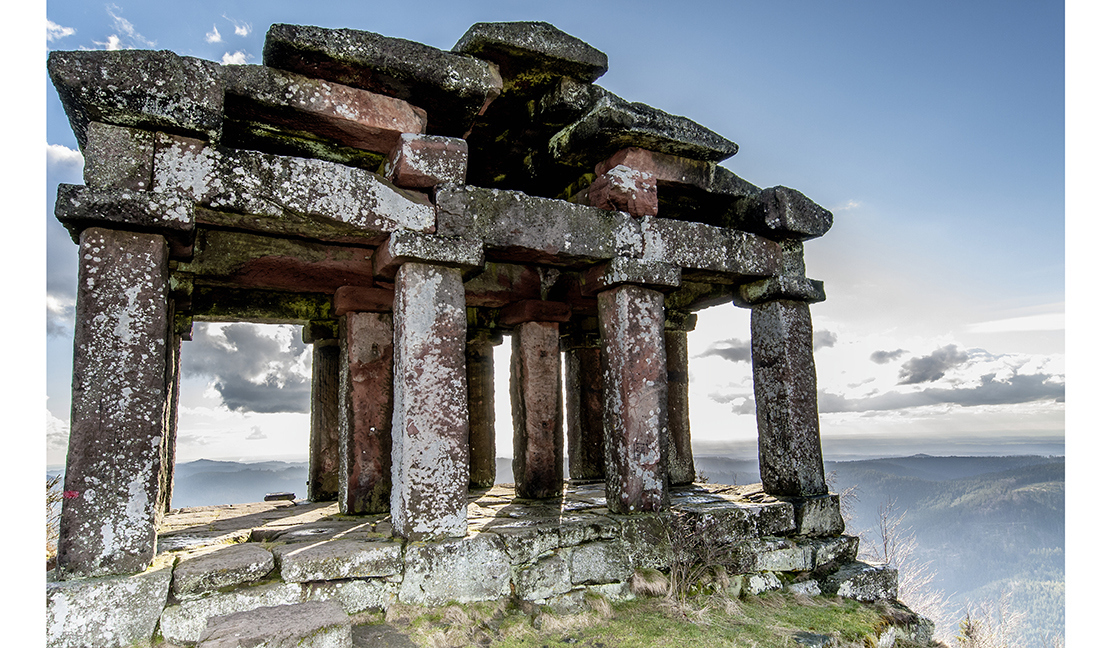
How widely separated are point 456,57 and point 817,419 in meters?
4.74

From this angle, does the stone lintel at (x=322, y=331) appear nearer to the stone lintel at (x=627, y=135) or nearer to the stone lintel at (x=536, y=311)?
the stone lintel at (x=536, y=311)

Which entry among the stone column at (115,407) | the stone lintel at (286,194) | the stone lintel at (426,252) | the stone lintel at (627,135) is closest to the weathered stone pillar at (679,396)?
the stone lintel at (627,135)

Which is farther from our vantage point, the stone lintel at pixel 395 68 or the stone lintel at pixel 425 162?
the stone lintel at pixel 425 162

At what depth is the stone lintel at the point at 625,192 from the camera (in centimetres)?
536

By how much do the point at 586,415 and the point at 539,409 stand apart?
1663 millimetres

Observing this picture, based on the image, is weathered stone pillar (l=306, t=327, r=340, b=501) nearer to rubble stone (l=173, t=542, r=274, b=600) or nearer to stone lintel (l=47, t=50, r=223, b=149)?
rubble stone (l=173, t=542, r=274, b=600)

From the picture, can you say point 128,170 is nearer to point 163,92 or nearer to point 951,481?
point 163,92

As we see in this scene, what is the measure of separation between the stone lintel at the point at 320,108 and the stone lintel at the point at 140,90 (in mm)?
214

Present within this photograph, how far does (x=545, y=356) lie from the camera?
6.89 metres

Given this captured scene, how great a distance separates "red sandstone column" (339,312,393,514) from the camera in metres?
5.80

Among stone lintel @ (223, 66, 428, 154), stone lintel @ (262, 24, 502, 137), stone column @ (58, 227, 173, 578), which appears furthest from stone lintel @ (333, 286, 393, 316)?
stone column @ (58, 227, 173, 578)

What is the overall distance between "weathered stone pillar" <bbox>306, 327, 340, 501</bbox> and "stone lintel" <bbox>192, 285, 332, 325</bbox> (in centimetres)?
52

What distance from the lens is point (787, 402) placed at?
5922 millimetres

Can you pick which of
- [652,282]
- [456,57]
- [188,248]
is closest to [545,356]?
[652,282]
